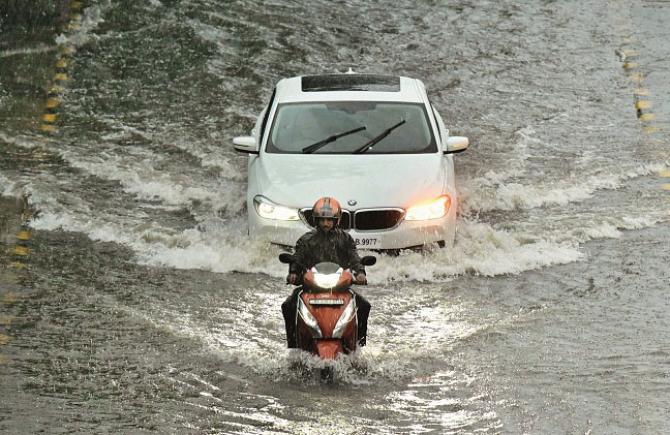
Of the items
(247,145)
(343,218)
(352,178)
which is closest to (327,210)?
(343,218)

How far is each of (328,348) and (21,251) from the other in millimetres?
4989

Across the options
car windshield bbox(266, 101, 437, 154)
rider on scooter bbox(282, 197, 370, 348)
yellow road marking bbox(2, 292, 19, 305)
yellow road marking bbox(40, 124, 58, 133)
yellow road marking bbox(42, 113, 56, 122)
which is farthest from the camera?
yellow road marking bbox(42, 113, 56, 122)

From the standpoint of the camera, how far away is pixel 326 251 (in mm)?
9734

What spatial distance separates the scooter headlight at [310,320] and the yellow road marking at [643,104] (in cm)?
1311

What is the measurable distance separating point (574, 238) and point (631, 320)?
3028mm

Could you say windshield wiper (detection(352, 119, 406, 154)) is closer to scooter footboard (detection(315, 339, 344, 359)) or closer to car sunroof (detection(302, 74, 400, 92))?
car sunroof (detection(302, 74, 400, 92))

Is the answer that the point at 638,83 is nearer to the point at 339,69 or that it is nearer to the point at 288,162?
the point at 339,69

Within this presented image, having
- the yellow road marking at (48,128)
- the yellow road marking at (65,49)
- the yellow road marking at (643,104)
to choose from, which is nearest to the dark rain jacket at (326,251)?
the yellow road marking at (48,128)

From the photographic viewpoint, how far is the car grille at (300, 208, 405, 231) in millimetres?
12125

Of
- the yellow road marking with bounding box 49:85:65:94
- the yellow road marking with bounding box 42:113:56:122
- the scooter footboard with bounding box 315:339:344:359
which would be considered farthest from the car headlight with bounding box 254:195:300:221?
the yellow road marking with bounding box 49:85:65:94

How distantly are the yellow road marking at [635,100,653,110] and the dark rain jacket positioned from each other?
12604 millimetres

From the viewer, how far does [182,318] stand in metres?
11.1

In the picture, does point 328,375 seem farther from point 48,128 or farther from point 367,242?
point 48,128

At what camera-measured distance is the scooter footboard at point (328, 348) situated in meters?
9.36
